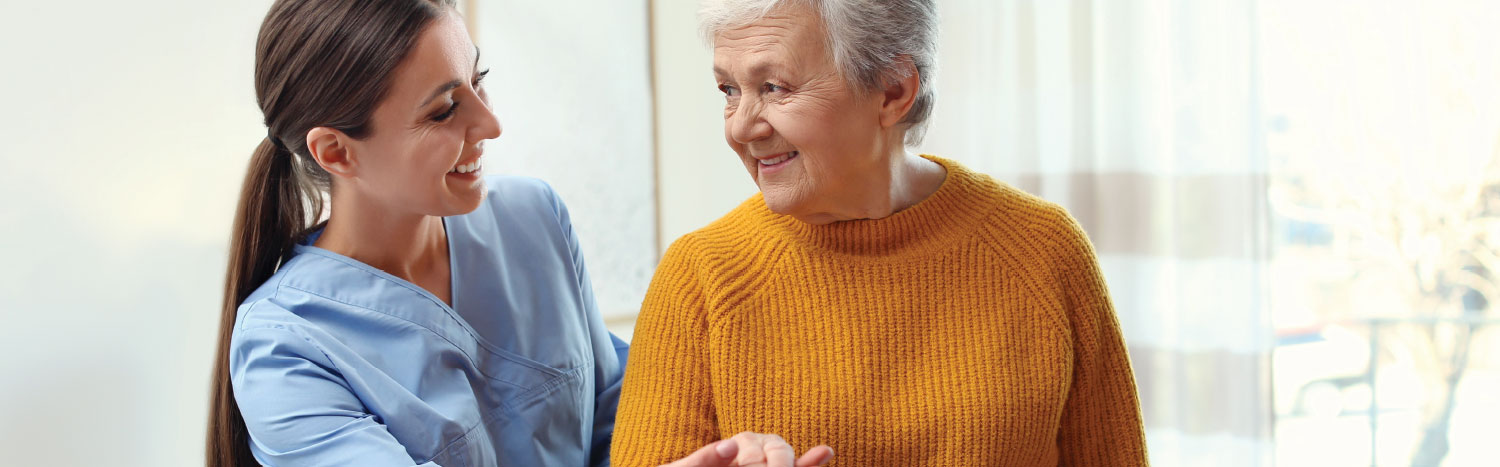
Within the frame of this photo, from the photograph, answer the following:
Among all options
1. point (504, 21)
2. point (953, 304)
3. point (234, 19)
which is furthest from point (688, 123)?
point (953, 304)

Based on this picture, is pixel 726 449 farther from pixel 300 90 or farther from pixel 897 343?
pixel 300 90

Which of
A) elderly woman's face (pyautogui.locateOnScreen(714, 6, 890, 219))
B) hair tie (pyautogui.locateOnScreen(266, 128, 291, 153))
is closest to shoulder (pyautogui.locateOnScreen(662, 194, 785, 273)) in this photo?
elderly woman's face (pyautogui.locateOnScreen(714, 6, 890, 219))

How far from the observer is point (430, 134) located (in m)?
1.31

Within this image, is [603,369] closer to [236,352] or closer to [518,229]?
[518,229]

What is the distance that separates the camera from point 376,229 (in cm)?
140

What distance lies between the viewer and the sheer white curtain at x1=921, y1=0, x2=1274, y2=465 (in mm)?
2396

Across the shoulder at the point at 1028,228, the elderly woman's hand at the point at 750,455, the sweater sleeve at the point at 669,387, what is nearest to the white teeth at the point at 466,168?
the sweater sleeve at the point at 669,387

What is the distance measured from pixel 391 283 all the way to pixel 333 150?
0.63 feet

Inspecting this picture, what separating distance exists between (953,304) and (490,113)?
649 millimetres

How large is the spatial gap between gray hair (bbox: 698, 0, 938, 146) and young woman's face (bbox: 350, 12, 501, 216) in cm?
35

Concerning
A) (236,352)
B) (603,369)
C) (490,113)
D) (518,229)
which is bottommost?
(603,369)

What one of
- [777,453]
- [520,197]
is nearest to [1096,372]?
[777,453]

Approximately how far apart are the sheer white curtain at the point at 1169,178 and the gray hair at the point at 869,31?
4.45ft

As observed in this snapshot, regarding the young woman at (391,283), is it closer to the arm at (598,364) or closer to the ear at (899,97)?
the arm at (598,364)
